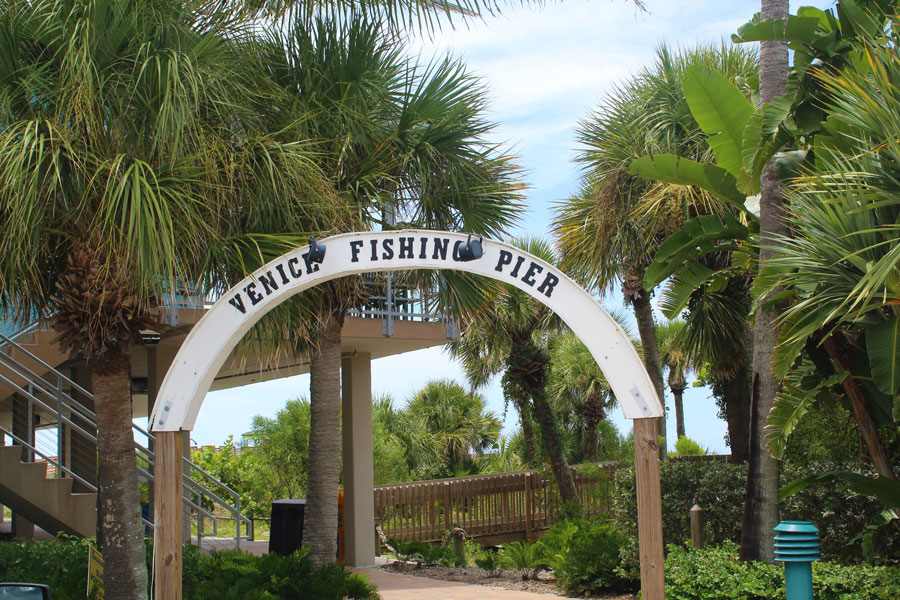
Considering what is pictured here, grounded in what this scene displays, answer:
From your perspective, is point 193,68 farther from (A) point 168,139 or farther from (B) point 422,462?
(B) point 422,462

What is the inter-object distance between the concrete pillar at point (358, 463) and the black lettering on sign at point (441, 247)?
8.52 meters

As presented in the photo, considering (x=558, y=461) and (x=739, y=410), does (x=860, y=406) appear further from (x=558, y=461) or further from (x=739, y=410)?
(x=558, y=461)

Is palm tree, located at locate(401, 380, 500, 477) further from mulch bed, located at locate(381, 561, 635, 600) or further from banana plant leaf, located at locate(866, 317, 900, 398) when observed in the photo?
banana plant leaf, located at locate(866, 317, 900, 398)

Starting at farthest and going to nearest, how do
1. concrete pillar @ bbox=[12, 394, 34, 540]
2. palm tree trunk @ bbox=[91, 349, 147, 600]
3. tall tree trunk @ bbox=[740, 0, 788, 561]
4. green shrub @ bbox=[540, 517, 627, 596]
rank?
concrete pillar @ bbox=[12, 394, 34, 540] < green shrub @ bbox=[540, 517, 627, 596] < tall tree trunk @ bbox=[740, 0, 788, 561] < palm tree trunk @ bbox=[91, 349, 147, 600]

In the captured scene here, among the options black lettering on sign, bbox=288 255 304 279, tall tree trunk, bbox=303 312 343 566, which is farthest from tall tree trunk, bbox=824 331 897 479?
tall tree trunk, bbox=303 312 343 566

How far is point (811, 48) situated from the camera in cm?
904

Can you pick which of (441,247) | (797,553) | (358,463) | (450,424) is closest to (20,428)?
(358,463)

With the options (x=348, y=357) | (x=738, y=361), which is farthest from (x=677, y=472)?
(x=348, y=357)

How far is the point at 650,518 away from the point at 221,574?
14.5 ft

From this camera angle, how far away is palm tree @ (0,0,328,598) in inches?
280

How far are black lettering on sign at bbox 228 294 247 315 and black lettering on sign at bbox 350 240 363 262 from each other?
96 centimetres

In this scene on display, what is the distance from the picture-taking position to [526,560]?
530 inches

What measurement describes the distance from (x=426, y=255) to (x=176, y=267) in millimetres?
2062

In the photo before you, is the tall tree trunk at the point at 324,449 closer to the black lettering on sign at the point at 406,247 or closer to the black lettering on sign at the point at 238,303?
the black lettering on sign at the point at 238,303
